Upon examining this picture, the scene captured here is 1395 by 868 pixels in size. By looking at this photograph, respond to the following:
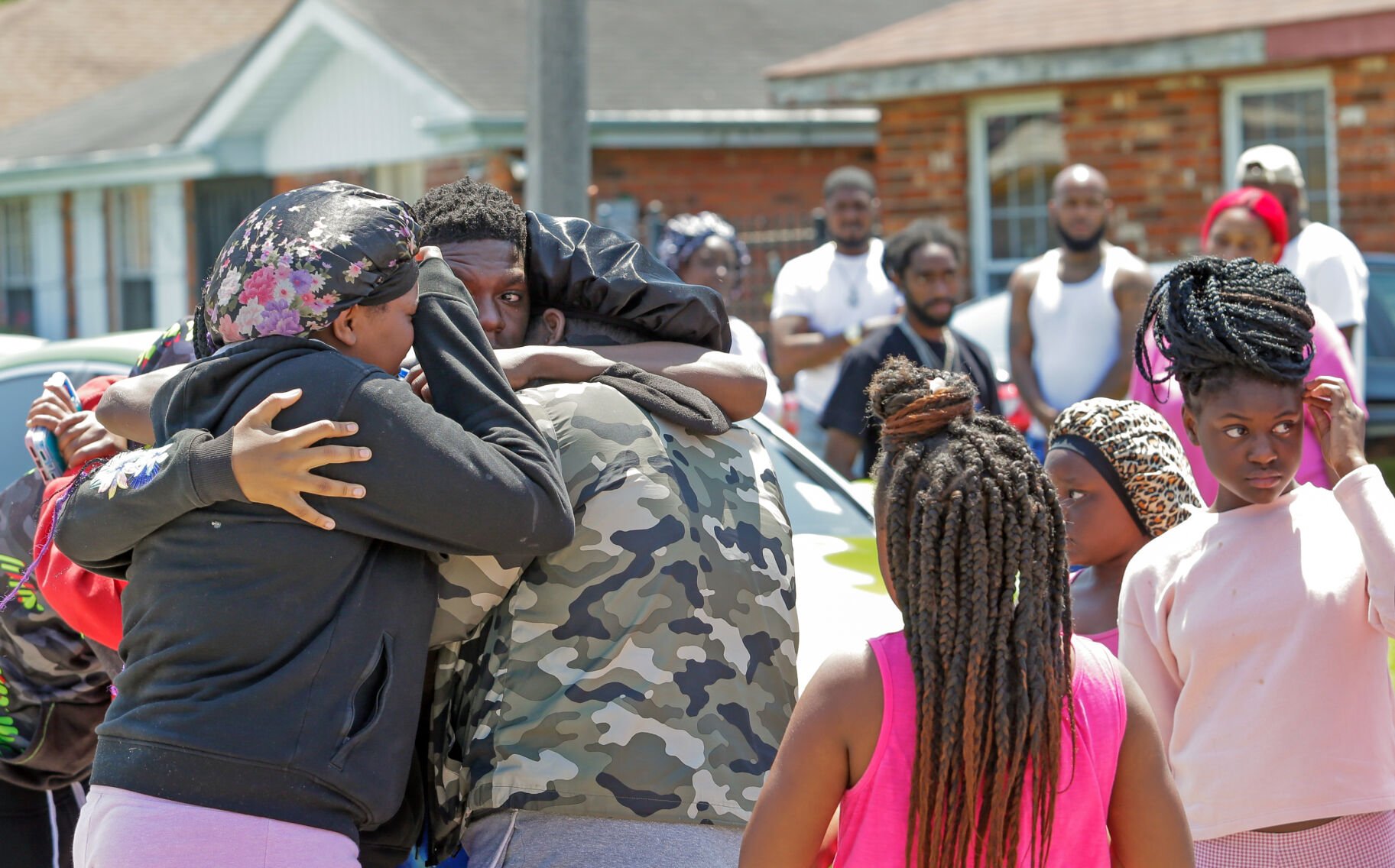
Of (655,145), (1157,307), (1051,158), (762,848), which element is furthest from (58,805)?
(655,145)

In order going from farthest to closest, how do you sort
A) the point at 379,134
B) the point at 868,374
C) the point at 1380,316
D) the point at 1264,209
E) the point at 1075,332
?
the point at 379,134 < the point at 1380,316 < the point at 1075,332 < the point at 868,374 < the point at 1264,209

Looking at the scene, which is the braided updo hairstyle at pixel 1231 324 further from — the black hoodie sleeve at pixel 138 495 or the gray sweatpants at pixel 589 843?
the black hoodie sleeve at pixel 138 495

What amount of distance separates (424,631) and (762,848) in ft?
1.92

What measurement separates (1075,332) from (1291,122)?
5805 mm

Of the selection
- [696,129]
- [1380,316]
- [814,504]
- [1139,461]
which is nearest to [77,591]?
[1139,461]

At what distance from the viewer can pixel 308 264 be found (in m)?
2.32

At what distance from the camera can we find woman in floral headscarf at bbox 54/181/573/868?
2.22 m

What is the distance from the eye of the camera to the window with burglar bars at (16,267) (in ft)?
82.6

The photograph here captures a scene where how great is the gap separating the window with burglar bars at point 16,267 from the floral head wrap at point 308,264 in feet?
80.7

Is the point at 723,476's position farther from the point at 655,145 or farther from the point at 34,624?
the point at 655,145

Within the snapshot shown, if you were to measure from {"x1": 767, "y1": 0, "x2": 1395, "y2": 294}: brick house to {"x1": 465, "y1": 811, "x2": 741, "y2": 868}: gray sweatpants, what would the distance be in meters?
10.1

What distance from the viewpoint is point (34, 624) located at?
3414 millimetres

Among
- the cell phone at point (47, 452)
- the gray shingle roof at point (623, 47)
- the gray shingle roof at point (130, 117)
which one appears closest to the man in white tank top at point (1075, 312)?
the cell phone at point (47, 452)

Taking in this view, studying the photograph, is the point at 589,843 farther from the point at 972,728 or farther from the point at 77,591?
the point at 77,591
